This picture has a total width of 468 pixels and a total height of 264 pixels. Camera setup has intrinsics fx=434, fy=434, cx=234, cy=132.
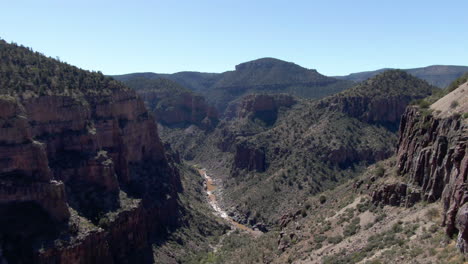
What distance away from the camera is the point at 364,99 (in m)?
116

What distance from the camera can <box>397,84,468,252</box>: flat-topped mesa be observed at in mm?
31062

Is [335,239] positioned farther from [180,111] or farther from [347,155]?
[180,111]

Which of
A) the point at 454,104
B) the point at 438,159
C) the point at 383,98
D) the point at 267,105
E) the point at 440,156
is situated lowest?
the point at 438,159

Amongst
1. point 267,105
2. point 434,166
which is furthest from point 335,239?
point 267,105

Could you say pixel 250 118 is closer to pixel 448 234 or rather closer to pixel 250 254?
pixel 250 254

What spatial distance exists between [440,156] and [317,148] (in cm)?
7043

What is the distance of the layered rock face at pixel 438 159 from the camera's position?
31312 millimetres

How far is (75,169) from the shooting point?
201 ft

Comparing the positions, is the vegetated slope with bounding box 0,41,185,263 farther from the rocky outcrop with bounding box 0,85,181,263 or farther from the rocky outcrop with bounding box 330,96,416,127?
the rocky outcrop with bounding box 330,96,416,127

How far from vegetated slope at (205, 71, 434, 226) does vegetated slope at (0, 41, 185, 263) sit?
989 inches

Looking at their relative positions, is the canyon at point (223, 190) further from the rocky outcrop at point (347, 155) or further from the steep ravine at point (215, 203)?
the steep ravine at point (215, 203)

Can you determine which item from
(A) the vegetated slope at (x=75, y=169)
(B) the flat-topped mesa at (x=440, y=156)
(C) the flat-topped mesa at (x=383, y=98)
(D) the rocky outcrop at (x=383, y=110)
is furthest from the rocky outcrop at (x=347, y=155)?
(B) the flat-topped mesa at (x=440, y=156)

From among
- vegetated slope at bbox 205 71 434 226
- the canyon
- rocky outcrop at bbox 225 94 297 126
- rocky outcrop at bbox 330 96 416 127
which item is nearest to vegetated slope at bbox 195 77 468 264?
the canyon

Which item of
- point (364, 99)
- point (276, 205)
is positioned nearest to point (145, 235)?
point (276, 205)
